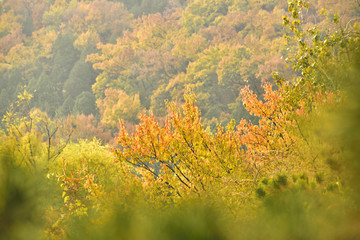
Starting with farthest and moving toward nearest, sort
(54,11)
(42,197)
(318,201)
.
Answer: (54,11) < (42,197) < (318,201)

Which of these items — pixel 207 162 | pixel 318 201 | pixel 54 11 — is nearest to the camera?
pixel 318 201

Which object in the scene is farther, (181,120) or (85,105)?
(85,105)

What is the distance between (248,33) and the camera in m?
33.5

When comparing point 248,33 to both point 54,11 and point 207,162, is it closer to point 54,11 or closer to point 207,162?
point 207,162

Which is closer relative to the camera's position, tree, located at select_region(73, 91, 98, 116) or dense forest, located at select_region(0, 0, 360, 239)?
dense forest, located at select_region(0, 0, 360, 239)

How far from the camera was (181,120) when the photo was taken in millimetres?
7242

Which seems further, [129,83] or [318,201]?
[129,83]

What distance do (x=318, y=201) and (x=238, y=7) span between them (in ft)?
122

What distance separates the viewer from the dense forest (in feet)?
9.75

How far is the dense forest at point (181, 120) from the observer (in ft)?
9.75

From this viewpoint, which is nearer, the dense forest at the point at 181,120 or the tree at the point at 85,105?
the dense forest at the point at 181,120

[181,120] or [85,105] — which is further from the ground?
[85,105]

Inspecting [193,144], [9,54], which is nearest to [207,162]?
[193,144]

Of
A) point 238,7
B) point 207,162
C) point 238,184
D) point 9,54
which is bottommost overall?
point 238,184
